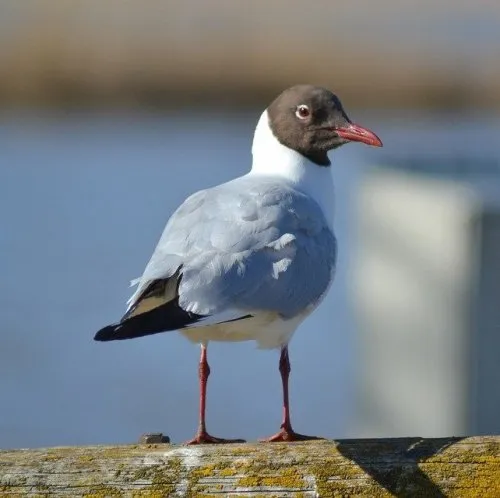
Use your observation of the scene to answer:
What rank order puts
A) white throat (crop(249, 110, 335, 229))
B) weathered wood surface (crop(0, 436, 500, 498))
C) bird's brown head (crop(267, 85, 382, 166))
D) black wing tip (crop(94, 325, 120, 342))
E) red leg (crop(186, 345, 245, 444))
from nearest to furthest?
1. weathered wood surface (crop(0, 436, 500, 498))
2. black wing tip (crop(94, 325, 120, 342))
3. red leg (crop(186, 345, 245, 444))
4. white throat (crop(249, 110, 335, 229))
5. bird's brown head (crop(267, 85, 382, 166))

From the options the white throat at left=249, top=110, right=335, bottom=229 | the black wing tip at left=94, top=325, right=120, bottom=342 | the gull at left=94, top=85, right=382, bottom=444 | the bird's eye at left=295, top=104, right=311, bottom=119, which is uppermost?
the bird's eye at left=295, top=104, right=311, bottom=119

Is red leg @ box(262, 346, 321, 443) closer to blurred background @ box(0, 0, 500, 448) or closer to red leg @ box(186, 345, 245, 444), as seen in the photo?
red leg @ box(186, 345, 245, 444)

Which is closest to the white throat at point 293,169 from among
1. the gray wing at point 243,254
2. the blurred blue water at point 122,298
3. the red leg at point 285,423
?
the gray wing at point 243,254

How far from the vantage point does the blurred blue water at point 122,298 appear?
8.12 meters

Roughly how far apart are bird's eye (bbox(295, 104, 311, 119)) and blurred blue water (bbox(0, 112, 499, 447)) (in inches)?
120

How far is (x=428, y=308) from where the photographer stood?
5453 millimetres

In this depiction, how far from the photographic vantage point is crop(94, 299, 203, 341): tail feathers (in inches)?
114

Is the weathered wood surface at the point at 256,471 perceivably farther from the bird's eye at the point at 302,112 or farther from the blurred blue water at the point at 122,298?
the blurred blue water at the point at 122,298

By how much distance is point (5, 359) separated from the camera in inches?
366

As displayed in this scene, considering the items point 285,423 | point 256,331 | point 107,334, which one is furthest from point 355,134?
point 107,334

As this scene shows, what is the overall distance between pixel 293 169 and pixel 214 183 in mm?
7926

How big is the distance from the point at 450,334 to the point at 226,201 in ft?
6.38

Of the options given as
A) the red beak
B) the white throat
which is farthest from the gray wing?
the red beak

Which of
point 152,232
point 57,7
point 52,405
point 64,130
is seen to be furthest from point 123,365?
point 57,7
